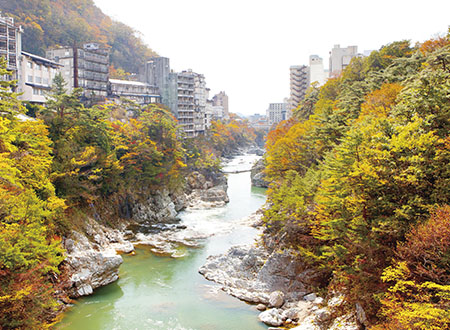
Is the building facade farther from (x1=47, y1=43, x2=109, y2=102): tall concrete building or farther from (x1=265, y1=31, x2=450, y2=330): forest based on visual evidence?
(x1=265, y1=31, x2=450, y2=330): forest

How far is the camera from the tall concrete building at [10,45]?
2947 cm

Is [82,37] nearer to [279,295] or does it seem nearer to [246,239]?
[246,239]

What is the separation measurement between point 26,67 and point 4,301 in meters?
26.4

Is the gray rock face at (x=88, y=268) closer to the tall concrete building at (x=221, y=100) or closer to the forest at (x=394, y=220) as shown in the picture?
the forest at (x=394, y=220)

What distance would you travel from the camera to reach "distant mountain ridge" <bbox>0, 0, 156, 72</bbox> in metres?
50.8

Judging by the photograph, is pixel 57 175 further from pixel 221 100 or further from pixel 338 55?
pixel 221 100

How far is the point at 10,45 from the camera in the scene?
98.5 feet

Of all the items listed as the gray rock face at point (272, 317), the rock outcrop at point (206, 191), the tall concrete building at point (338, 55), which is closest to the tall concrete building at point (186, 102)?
the rock outcrop at point (206, 191)

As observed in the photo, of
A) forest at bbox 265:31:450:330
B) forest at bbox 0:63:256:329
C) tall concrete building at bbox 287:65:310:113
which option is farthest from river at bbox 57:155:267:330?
tall concrete building at bbox 287:65:310:113

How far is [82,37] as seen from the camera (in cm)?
5700

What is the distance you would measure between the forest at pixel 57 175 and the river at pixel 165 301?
5.73 ft

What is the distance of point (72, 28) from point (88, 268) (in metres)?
49.1

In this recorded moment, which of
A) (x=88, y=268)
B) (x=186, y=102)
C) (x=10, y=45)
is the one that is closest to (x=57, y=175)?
(x=88, y=268)

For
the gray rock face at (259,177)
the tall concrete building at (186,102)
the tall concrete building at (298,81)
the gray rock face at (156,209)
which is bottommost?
the gray rock face at (156,209)
